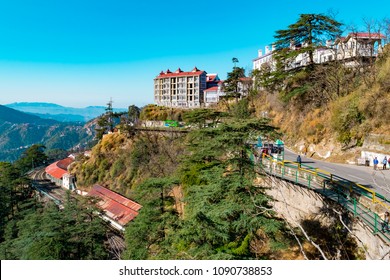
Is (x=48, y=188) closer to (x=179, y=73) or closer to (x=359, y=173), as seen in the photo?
(x=179, y=73)

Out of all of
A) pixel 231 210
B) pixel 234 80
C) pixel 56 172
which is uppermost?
pixel 234 80

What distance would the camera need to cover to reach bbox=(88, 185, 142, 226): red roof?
2934 cm

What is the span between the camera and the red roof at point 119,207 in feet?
96.3

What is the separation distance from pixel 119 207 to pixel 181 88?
148 ft

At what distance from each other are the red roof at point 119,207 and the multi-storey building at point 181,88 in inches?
1365

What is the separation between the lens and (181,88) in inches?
2751

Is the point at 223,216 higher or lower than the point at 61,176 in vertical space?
higher

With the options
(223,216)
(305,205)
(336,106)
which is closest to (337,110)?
(336,106)

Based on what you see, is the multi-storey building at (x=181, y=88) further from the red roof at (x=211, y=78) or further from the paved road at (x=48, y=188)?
the paved road at (x=48, y=188)

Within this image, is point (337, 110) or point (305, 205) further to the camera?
point (337, 110)

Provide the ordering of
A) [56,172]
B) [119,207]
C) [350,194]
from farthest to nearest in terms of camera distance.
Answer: [56,172] → [119,207] → [350,194]

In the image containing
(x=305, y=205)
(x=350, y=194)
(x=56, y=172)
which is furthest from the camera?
(x=56, y=172)

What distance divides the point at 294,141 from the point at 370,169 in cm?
932
